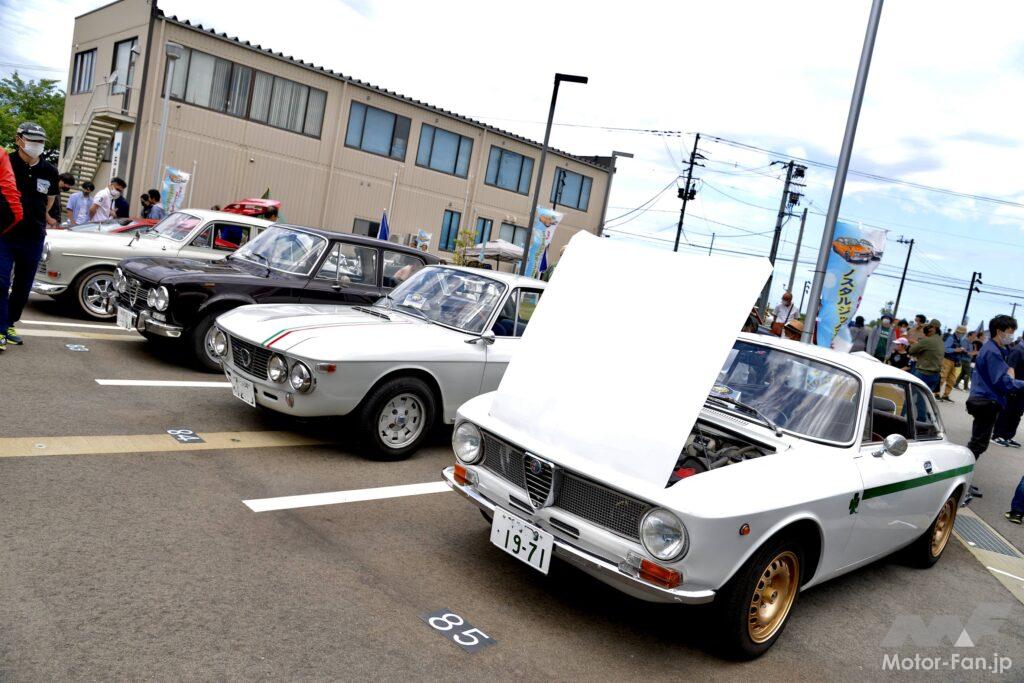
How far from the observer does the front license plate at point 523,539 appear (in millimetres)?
3641

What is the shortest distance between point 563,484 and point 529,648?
805mm

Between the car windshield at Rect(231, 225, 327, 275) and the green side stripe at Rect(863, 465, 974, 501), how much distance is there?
237 inches

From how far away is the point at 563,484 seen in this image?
374 centimetres

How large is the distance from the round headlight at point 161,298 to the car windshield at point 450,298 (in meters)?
2.27

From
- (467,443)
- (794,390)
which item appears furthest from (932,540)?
(467,443)

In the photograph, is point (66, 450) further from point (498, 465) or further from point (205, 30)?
point (205, 30)

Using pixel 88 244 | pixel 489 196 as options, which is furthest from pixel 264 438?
pixel 489 196

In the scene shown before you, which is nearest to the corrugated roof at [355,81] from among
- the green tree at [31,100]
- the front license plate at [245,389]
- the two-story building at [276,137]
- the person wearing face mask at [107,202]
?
the two-story building at [276,137]

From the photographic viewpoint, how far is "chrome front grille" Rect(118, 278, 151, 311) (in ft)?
24.9

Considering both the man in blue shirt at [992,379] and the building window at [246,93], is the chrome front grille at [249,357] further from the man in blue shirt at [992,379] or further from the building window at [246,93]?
the building window at [246,93]

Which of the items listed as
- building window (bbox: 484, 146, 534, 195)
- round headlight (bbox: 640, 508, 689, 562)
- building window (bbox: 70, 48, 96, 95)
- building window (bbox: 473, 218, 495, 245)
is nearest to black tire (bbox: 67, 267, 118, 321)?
round headlight (bbox: 640, 508, 689, 562)

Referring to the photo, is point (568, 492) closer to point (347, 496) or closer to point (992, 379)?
point (347, 496)

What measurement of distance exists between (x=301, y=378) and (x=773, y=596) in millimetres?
3486

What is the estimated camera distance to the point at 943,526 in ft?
18.9
